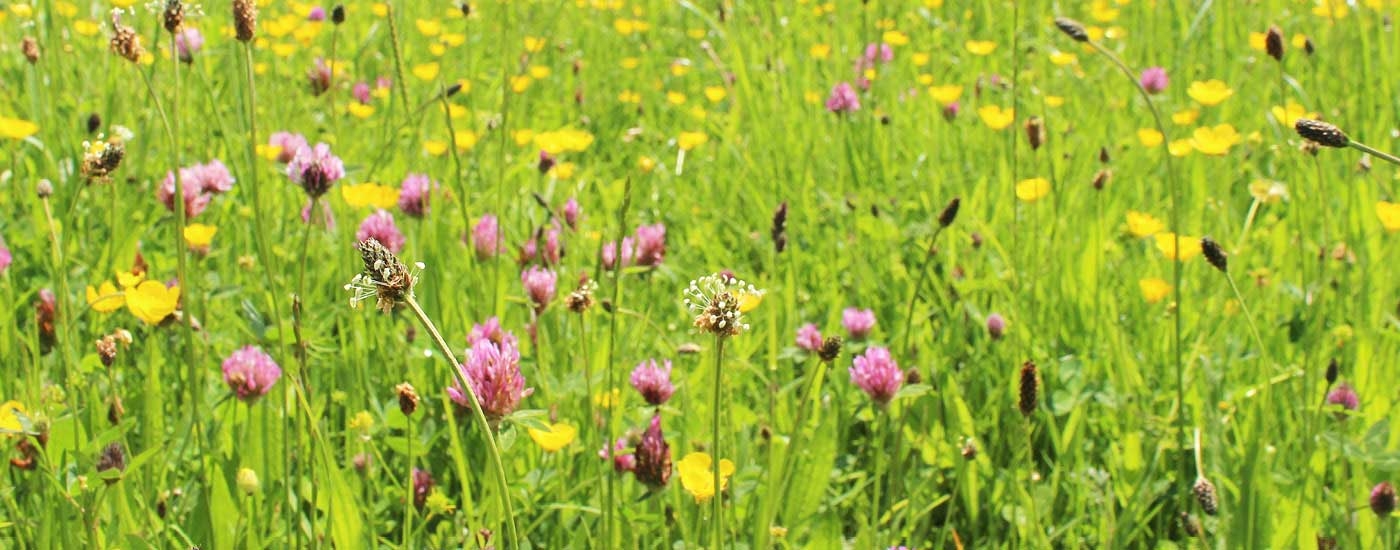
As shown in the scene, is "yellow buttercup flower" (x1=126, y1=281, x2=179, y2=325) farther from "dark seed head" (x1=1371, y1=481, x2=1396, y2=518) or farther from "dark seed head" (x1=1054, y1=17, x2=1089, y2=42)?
"dark seed head" (x1=1371, y1=481, x2=1396, y2=518)

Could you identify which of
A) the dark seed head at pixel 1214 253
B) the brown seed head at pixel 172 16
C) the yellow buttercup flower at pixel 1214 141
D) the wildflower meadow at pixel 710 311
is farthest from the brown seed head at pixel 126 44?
the yellow buttercup flower at pixel 1214 141

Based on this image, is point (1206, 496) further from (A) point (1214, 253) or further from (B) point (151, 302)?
(B) point (151, 302)

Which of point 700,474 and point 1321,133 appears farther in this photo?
point 700,474

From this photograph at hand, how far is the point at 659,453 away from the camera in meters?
1.20

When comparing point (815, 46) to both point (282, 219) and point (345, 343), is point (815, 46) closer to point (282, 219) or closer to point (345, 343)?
point (282, 219)

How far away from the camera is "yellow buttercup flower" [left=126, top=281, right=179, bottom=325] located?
1201 millimetres

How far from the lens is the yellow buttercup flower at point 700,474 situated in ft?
3.51

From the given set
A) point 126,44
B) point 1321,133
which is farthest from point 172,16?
point 1321,133

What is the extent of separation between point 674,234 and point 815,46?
1218mm

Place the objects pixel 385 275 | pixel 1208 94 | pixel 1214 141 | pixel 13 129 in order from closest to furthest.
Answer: pixel 385 275
pixel 13 129
pixel 1214 141
pixel 1208 94

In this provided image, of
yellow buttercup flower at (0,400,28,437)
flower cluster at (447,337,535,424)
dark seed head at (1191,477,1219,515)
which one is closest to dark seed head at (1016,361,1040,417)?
dark seed head at (1191,477,1219,515)

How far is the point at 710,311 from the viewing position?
810 millimetres

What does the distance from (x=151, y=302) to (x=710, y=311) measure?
2.35 ft

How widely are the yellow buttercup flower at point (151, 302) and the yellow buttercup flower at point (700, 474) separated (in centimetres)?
54
